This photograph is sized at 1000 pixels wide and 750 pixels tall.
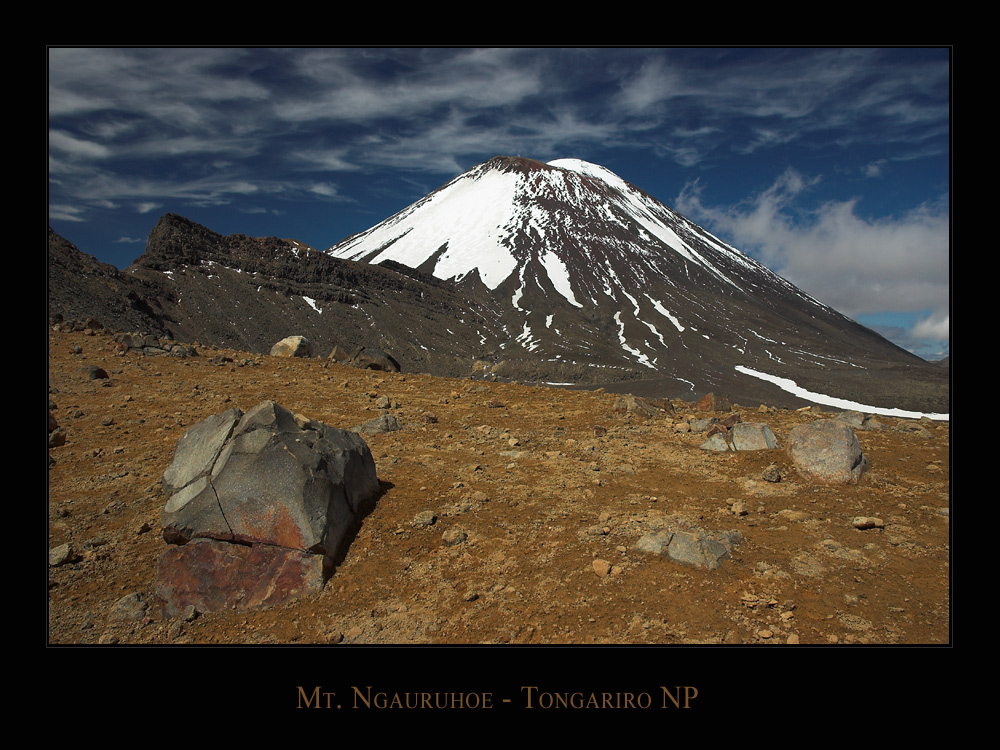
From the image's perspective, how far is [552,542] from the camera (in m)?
6.14

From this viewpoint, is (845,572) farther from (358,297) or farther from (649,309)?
(649,309)

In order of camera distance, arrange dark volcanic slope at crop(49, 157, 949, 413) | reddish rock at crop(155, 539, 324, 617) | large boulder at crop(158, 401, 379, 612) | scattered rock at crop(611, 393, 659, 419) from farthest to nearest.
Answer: dark volcanic slope at crop(49, 157, 949, 413) < scattered rock at crop(611, 393, 659, 419) < large boulder at crop(158, 401, 379, 612) < reddish rock at crop(155, 539, 324, 617)

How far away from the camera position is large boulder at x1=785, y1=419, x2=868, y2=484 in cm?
768

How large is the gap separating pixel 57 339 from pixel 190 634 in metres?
15.4

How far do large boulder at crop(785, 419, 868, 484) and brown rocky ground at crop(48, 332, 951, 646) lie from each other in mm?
205

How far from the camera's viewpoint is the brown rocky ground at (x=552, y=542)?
4750 mm

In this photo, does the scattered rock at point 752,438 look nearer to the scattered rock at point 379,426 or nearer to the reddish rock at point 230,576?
the scattered rock at point 379,426

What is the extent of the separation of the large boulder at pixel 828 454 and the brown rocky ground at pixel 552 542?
0.20m

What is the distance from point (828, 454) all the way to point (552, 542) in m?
4.88

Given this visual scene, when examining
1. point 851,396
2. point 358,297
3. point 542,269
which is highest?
point 542,269

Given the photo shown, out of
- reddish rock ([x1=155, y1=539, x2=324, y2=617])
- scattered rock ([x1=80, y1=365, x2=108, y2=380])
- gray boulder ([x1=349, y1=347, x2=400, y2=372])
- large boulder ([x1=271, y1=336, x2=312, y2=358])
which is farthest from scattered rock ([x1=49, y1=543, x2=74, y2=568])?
large boulder ([x1=271, y1=336, x2=312, y2=358])

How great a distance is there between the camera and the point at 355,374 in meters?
16.0

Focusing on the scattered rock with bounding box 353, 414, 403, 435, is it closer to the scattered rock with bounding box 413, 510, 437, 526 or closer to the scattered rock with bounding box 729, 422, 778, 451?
the scattered rock with bounding box 413, 510, 437, 526

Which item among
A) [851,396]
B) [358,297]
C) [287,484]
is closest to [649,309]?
[851,396]
